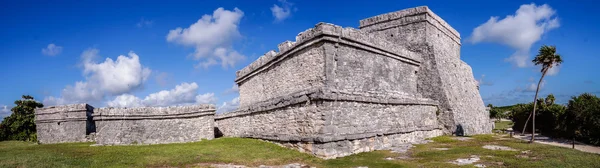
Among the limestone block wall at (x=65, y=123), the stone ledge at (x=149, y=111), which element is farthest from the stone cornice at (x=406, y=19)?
the limestone block wall at (x=65, y=123)

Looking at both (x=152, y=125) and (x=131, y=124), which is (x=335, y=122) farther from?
(x=131, y=124)

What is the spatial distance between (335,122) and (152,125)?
9.15 m

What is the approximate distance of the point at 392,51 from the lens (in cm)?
1619

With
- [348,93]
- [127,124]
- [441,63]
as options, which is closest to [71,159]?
[127,124]

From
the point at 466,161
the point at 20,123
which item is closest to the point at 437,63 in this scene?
the point at 466,161

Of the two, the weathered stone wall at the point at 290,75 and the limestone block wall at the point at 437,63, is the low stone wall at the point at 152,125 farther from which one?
the limestone block wall at the point at 437,63

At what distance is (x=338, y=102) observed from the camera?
1177 cm

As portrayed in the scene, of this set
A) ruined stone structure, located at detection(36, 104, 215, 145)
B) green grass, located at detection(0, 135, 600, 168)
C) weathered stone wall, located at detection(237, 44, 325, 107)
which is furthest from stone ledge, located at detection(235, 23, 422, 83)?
green grass, located at detection(0, 135, 600, 168)

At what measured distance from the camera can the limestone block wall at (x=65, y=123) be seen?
Answer: 18.4 meters

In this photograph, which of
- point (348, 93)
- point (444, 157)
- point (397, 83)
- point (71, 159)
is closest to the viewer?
point (71, 159)

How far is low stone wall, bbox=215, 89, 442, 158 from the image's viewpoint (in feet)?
37.1

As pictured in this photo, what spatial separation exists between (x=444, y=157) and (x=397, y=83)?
6394 millimetres

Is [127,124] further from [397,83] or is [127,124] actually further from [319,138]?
[397,83]

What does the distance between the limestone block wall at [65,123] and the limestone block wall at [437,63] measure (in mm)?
17000
